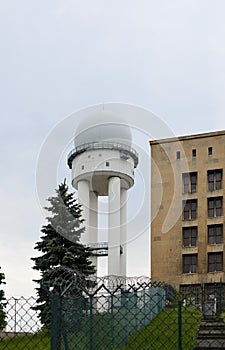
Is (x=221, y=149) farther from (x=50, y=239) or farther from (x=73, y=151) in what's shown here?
(x=50, y=239)

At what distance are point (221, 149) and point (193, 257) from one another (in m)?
8.18

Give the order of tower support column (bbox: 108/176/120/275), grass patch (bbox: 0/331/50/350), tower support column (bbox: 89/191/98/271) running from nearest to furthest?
1. grass patch (bbox: 0/331/50/350)
2. tower support column (bbox: 108/176/120/275)
3. tower support column (bbox: 89/191/98/271)

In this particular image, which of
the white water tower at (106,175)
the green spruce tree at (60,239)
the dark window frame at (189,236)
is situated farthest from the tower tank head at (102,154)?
the green spruce tree at (60,239)

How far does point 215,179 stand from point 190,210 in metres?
2.97

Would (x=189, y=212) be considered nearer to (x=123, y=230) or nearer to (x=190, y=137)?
(x=190, y=137)

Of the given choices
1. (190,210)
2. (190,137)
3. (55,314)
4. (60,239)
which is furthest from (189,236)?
(55,314)

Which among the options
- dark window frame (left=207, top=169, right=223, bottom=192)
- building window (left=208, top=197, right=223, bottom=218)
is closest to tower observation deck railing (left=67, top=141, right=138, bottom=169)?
dark window frame (left=207, top=169, right=223, bottom=192)

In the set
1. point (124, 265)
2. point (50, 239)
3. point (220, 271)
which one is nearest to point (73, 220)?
point (50, 239)

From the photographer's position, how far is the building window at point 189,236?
49.8 m

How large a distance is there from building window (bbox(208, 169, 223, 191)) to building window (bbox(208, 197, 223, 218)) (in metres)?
0.83

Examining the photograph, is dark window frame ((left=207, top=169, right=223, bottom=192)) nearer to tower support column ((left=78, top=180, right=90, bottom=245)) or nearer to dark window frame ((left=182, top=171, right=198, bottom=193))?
dark window frame ((left=182, top=171, right=198, bottom=193))

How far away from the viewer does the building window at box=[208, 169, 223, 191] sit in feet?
162

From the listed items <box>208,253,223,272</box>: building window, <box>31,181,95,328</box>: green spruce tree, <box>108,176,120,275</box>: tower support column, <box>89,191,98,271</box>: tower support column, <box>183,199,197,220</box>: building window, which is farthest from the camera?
<box>89,191,98,271</box>: tower support column

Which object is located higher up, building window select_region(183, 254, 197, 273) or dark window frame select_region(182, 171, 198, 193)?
dark window frame select_region(182, 171, 198, 193)
